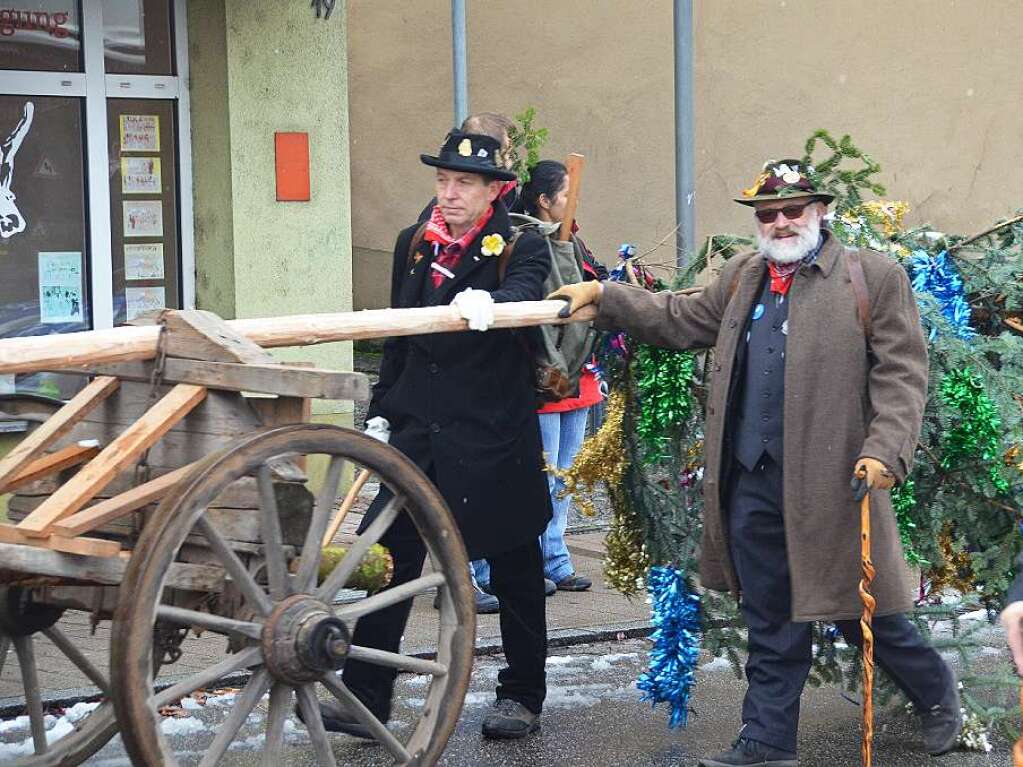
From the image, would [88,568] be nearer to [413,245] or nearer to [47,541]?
[47,541]

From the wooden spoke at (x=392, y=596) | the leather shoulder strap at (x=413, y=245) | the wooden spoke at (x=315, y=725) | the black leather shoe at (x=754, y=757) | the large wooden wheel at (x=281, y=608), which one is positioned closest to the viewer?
the large wooden wheel at (x=281, y=608)

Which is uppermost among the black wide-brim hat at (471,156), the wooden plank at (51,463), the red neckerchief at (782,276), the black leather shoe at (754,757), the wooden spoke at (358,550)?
the black wide-brim hat at (471,156)

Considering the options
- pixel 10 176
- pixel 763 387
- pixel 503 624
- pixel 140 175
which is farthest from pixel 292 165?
pixel 763 387

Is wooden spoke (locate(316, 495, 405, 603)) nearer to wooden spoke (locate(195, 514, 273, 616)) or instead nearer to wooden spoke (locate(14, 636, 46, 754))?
wooden spoke (locate(195, 514, 273, 616))

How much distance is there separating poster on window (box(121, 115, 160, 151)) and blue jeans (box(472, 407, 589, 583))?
8.08ft

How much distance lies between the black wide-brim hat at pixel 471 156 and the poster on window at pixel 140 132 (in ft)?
11.1

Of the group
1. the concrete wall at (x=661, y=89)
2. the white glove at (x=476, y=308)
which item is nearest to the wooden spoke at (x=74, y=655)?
the white glove at (x=476, y=308)

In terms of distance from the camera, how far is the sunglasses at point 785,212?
4691 millimetres

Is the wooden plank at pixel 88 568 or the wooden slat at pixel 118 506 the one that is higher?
the wooden slat at pixel 118 506

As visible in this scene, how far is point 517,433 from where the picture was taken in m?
5.03

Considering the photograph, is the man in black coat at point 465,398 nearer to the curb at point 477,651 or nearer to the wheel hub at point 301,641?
the curb at point 477,651

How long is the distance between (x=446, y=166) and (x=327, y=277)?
11.3 feet

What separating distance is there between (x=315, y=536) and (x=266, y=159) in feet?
14.5

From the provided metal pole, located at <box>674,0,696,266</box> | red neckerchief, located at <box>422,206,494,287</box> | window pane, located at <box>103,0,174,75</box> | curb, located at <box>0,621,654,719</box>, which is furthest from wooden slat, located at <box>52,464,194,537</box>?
window pane, located at <box>103,0,174,75</box>
